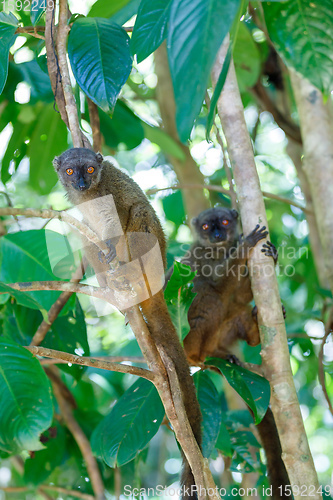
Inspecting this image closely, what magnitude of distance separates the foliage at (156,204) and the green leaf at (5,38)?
0.01 metres

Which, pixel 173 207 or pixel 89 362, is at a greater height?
pixel 173 207

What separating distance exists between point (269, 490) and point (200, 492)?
182 centimetres

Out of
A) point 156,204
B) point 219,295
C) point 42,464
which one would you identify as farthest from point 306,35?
point 156,204

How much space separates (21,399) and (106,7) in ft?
9.90

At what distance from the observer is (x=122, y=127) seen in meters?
4.57

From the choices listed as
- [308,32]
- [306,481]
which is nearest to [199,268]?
[306,481]

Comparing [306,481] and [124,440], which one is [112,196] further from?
[306,481]

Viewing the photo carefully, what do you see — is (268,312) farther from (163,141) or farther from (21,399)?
(163,141)

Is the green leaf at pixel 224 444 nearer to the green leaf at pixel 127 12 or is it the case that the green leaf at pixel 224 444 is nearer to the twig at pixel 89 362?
the twig at pixel 89 362

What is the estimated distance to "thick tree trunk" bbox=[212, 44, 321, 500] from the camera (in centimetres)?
307

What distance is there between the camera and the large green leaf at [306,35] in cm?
195

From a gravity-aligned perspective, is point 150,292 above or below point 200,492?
above

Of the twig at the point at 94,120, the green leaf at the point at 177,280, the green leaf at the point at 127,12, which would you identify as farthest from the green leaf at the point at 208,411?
the green leaf at the point at 127,12

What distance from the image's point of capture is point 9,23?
10.5 feet
